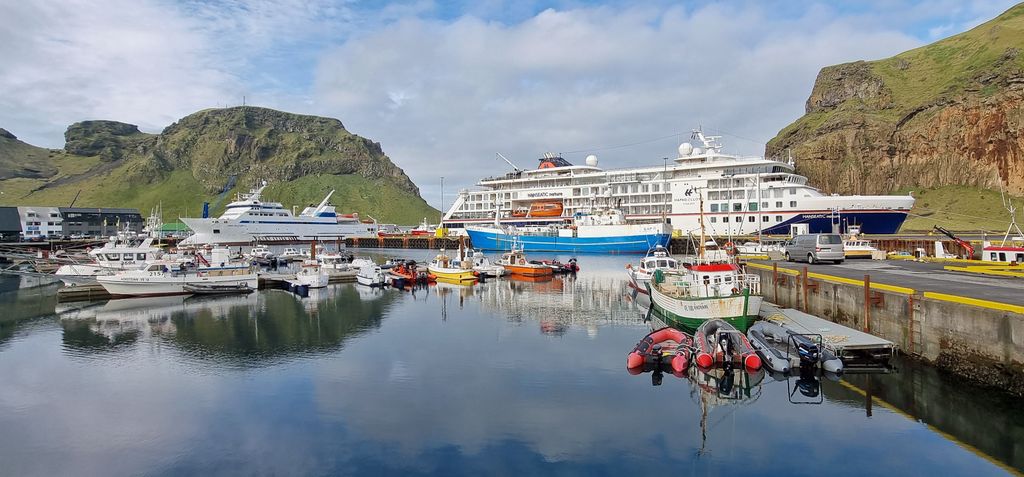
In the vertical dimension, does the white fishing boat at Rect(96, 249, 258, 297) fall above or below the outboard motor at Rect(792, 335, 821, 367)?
above

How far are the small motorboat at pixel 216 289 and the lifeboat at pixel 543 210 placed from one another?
204 ft

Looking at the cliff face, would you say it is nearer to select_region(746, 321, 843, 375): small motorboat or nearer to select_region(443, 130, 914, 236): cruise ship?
select_region(443, 130, 914, 236): cruise ship

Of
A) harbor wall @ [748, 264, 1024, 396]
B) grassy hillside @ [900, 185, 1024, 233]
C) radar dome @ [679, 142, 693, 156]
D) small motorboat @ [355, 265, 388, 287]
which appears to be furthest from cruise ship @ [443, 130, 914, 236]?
harbor wall @ [748, 264, 1024, 396]

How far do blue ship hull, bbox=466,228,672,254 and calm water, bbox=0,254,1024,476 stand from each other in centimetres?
5302

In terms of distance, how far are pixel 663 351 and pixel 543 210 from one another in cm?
7874

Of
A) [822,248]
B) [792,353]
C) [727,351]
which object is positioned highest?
[822,248]

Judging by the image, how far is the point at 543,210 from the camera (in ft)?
324

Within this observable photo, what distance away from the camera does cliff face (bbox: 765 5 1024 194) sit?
8519 cm

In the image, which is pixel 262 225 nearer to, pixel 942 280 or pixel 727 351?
pixel 727 351

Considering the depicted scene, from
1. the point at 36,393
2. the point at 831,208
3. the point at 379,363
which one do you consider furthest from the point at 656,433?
the point at 831,208

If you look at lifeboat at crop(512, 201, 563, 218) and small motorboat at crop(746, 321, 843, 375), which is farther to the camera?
lifeboat at crop(512, 201, 563, 218)

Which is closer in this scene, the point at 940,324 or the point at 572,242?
the point at 940,324

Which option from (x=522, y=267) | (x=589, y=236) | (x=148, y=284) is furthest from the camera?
(x=589, y=236)

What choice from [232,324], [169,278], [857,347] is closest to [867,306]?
[857,347]
